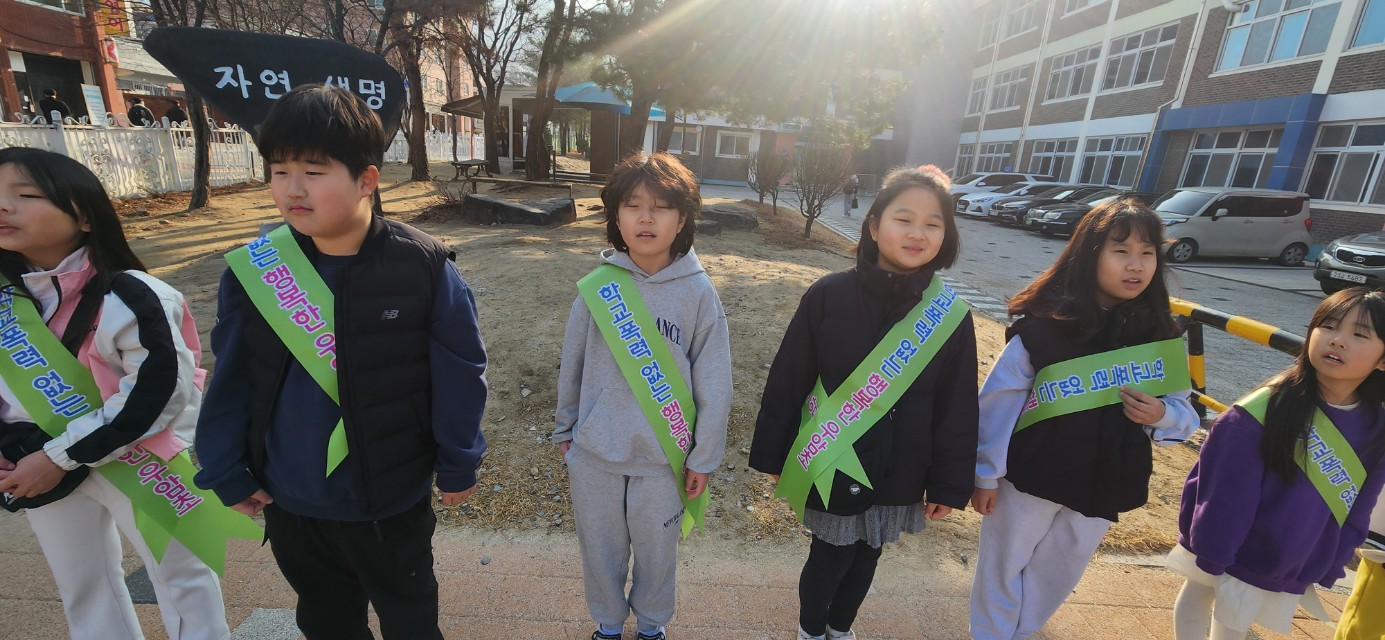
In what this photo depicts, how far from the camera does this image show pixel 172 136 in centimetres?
1195

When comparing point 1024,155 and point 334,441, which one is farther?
point 1024,155

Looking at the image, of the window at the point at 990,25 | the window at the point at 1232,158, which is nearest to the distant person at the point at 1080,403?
the window at the point at 1232,158

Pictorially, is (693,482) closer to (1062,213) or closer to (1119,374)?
(1119,374)

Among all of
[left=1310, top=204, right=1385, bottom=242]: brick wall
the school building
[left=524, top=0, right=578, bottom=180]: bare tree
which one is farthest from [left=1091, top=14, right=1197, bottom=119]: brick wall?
[left=524, top=0, right=578, bottom=180]: bare tree

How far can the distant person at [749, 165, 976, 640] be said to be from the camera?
1770mm

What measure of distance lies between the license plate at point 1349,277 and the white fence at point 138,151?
55.8 feet

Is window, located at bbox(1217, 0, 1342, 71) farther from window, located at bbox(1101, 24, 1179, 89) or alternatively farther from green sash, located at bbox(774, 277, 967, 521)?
green sash, located at bbox(774, 277, 967, 521)

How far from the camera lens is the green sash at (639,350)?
69.6 inches

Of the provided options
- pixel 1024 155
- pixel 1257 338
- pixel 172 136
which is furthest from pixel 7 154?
pixel 1024 155

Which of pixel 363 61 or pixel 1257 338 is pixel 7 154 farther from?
pixel 1257 338

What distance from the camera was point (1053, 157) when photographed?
2380cm

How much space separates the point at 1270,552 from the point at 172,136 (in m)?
16.4

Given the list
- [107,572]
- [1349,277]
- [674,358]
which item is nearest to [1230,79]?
[1349,277]

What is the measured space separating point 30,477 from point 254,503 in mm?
567
